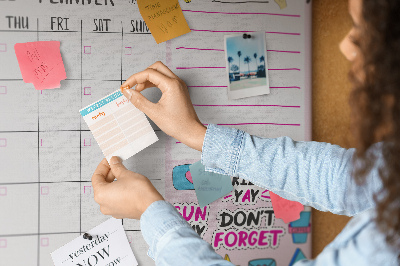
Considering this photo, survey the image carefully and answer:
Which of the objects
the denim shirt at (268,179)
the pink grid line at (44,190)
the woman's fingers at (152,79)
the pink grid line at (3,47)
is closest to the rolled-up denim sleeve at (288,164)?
the denim shirt at (268,179)

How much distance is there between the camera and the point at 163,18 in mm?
874

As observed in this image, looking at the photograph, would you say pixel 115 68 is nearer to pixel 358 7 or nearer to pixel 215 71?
pixel 215 71

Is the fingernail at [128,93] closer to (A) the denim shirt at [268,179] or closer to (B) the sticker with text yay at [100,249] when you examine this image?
(A) the denim shirt at [268,179]

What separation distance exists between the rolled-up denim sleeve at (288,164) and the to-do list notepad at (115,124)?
175mm

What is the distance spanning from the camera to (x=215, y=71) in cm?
92

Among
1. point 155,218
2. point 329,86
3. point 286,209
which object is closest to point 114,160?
point 155,218

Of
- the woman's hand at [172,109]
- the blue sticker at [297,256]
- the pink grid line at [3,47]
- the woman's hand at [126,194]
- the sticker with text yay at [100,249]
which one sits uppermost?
the pink grid line at [3,47]

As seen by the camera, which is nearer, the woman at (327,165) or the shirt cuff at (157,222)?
the woman at (327,165)

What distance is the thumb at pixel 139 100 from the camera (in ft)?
2.54

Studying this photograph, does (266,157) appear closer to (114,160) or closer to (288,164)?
(288,164)

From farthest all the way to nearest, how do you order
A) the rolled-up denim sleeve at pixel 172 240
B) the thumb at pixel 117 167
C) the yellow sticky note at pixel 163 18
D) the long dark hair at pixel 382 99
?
the yellow sticky note at pixel 163 18 < the thumb at pixel 117 167 < the rolled-up denim sleeve at pixel 172 240 < the long dark hair at pixel 382 99

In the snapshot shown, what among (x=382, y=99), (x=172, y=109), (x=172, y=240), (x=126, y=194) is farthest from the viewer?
(x=172, y=109)

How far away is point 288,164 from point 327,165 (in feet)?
0.24

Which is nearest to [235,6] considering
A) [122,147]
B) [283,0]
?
[283,0]
